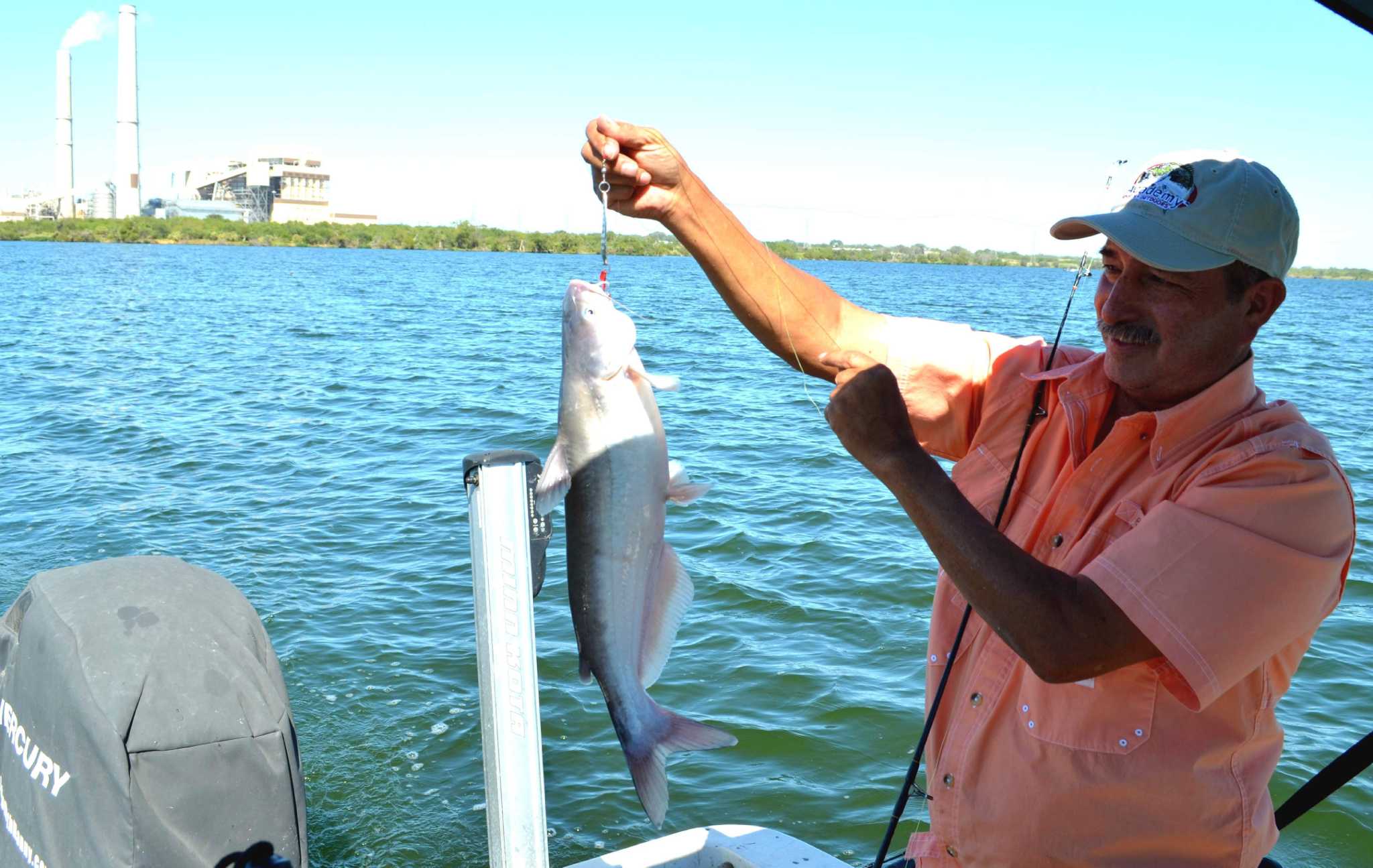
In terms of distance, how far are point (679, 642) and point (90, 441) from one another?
10603 mm

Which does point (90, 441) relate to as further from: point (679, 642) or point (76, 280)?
point (76, 280)

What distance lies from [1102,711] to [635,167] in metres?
1.74

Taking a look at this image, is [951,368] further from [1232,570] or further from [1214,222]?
[1232,570]

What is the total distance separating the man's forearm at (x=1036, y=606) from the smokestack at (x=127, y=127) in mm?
139469

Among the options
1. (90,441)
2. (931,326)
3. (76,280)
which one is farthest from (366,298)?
(931,326)

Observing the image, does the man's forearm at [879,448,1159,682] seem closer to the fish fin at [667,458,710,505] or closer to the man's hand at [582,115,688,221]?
the fish fin at [667,458,710,505]

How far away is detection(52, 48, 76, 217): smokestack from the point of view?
137 meters

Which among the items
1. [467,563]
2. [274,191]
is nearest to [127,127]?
[274,191]

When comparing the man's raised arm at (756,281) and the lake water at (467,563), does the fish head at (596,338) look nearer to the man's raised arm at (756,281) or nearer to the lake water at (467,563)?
the man's raised arm at (756,281)

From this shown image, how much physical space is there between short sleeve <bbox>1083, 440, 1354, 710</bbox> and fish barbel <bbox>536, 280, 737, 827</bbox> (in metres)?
1.06

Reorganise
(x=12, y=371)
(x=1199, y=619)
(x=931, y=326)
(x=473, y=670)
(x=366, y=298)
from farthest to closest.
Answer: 1. (x=366, y=298)
2. (x=12, y=371)
3. (x=473, y=670)
4. (x=931, y=326)
5. (x=1199, y=619)

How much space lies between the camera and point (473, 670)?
7836mm

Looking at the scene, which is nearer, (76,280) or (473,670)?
(473,670)

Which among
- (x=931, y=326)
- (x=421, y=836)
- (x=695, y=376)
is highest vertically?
(x=931, y=326)
